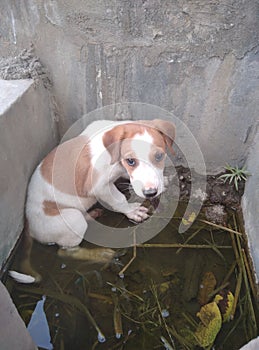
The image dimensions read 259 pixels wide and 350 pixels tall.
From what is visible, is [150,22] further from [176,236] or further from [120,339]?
[120,339]

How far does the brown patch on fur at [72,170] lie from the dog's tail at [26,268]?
34cm

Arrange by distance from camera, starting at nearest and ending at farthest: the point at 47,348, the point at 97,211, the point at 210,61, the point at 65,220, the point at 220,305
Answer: the point at 47,348
the point at 220,305
the point at 65,220
the point at 210,61
the point at 97,211

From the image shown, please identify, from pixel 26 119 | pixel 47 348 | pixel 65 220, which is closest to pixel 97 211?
pixel 65 220

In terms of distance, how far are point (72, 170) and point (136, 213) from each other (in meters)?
0.53

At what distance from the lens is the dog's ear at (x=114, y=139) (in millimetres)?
1807

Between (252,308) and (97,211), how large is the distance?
1.05 metres

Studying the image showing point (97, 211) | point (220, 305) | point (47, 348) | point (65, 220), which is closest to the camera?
point (47, 348)

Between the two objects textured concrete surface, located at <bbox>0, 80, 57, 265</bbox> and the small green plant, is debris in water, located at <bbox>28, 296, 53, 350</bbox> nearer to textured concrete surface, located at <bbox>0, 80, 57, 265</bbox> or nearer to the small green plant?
textured concrete surface, located at <bbox>0, 80, 57, 265</bbox>

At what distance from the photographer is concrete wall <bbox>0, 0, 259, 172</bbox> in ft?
6.61

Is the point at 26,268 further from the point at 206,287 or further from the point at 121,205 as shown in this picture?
the point at 206,287

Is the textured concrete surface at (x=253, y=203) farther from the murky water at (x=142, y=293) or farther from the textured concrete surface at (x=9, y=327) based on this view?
the textured concrete surface at (x=9, y=327)

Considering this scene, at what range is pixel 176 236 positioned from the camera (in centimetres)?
221

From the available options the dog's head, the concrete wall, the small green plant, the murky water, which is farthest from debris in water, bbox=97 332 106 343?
the concrete wall

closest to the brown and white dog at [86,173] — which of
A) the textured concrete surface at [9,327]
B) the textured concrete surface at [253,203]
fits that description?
the textured concrete surface at [253,203]
